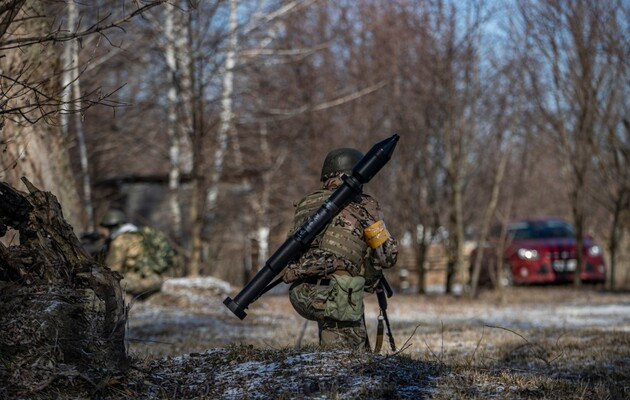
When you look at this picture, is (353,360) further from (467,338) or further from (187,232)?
(187,232)

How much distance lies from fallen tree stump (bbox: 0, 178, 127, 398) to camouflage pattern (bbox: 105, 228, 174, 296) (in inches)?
324

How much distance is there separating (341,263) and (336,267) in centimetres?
4

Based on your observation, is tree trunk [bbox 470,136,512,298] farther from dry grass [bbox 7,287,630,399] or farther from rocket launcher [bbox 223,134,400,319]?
rocket launcher [bbox 223,134,400,319]

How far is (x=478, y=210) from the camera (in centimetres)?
3053

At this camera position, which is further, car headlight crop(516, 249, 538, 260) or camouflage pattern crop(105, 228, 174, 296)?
car headlight crop(516, 249, 538, 260)

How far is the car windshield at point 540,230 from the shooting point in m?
23.6

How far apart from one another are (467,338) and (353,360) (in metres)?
4.65

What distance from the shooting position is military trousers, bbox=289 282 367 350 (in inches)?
255

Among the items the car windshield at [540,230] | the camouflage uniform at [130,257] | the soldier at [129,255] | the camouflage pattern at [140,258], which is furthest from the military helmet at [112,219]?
the car windshield at [540,230]

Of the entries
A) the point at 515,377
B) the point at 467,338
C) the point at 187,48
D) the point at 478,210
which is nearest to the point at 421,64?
the point at 187,48

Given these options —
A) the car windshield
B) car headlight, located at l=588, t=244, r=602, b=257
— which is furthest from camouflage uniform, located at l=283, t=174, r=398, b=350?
car headlight, located at l=588, t=244, r=602, b=257

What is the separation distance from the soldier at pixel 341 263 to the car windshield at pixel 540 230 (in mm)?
17201

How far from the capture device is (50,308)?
5.12m

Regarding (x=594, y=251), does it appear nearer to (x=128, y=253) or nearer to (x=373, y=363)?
(x=128, y=253)
